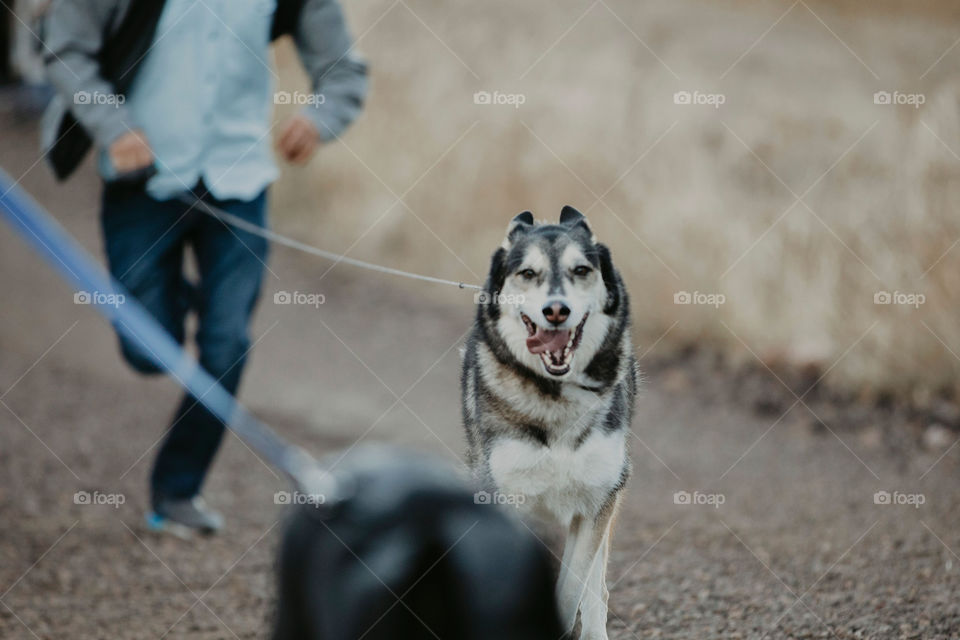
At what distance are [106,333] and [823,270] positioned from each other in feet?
18.2

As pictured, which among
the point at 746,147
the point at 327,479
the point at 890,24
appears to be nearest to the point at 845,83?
the point at 746,147

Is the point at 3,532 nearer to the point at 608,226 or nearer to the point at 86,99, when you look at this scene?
the point at 86,99

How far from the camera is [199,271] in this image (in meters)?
4.58

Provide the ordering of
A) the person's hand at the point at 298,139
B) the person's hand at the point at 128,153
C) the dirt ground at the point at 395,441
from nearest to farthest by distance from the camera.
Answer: the dirt ground at the point at 395,441 → the person's hand at the point at 128,153 → the person's hand at the point at 298,139

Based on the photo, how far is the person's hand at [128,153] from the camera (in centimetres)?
417

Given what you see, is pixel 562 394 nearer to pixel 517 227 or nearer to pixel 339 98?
pixel 517 227

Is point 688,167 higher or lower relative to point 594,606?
higher

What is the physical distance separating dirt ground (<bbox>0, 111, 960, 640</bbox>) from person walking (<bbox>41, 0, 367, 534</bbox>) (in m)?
0.78

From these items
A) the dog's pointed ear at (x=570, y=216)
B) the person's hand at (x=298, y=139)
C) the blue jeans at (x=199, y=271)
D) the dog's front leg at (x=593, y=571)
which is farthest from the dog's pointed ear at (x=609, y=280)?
the blue jeans at (x=199, y=271)

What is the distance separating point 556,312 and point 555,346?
126 millimetres

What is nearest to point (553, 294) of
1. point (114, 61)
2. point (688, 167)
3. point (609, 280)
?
point (609, 280)

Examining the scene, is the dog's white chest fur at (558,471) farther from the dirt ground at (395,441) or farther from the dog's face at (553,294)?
the dirt ground at (395,441)

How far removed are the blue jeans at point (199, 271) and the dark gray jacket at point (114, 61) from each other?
0.31 metres

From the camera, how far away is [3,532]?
5.08m
